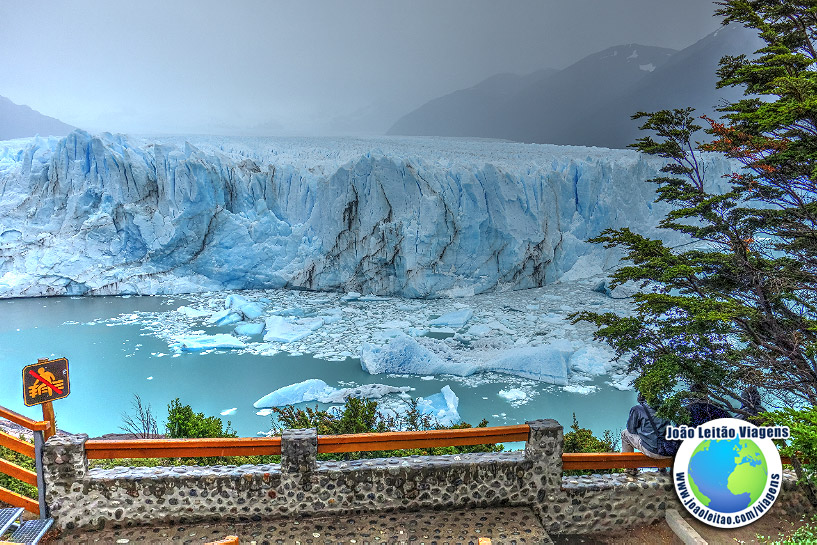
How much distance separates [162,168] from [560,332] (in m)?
11.0

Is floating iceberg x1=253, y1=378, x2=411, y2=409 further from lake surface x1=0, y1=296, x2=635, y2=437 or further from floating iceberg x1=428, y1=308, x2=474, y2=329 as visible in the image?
floating iceberg x1=428, y1=308, x2=474, y2=329

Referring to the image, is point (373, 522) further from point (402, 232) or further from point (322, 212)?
point (322, 212)

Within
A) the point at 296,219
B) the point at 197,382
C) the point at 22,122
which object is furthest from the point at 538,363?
the point at 22,122

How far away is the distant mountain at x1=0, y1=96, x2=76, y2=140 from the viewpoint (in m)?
19.3

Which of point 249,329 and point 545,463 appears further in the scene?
point 249,329

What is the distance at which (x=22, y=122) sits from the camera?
779 inches

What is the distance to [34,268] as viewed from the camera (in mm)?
14414

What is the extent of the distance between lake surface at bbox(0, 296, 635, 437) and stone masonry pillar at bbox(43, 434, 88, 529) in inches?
208

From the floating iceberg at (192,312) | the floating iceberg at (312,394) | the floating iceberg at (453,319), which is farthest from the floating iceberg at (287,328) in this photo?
the floating iceberg at (453,319)

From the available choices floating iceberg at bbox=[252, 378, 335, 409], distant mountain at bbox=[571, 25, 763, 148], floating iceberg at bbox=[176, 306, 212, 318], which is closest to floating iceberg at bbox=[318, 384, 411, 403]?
floating iceberg at bbox=[252, 378, 335, 409]

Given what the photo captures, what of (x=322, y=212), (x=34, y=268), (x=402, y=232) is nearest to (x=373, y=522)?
(x=402, y=232)

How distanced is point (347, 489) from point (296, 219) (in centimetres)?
1333

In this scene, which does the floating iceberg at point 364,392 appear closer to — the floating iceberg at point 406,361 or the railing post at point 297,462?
the floating iceberg at point 406,361

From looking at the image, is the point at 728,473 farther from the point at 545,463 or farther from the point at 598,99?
the point at 598,99
